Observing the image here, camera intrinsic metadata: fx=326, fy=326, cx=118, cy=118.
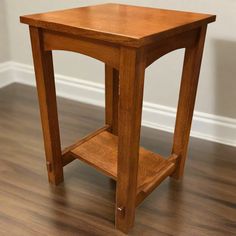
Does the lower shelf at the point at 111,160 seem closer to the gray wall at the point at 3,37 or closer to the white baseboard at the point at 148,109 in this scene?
the white baseboard at the point at 148,109

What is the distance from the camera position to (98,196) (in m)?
1.18

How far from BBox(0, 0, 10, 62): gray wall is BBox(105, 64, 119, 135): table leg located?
106 cm

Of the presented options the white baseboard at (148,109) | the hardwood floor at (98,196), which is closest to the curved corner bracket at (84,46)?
the hardwood floor at (98,196)

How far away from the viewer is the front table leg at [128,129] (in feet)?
2.56

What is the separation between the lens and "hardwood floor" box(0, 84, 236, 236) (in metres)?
1.06

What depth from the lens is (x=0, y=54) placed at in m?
2.04

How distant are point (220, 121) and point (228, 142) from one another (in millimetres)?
107

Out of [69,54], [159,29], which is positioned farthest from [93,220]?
[69,54]

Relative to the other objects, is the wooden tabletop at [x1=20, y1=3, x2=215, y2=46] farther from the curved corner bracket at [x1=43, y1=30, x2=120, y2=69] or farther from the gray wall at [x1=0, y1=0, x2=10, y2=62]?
the gray wall at [x1=0, y1=0, x2=10, y2=62]

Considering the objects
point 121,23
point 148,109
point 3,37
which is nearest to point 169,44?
point 121,23

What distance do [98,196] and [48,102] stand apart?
0.39 m

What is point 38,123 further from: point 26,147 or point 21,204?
point 21,204

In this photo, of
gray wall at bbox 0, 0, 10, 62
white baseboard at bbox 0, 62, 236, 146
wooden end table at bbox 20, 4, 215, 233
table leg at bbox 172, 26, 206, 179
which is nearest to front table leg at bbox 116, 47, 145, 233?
wooden end table at bbox 20, 4, 215, 233

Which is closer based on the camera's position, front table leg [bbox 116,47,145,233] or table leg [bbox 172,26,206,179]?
front table leg [bbox 116,47,145,233]
